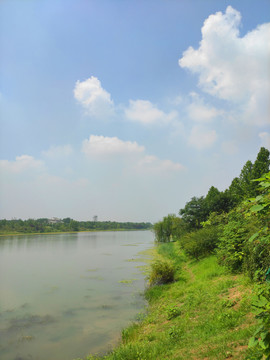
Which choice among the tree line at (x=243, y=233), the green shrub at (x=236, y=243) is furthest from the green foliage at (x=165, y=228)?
the green shrub at (x=236, y=243)

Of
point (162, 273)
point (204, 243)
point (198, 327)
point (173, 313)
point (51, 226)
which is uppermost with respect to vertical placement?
point (204, 243)

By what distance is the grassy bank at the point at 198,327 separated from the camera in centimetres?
548

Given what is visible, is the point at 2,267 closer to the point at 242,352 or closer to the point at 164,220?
the point at 242,352

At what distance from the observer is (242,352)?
15.6 ft

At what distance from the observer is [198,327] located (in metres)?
7.13

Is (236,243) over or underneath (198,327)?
over

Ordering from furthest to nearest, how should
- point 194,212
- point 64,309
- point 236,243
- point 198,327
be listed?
point 194,212, point 64,309, point 236,243, point 198,327

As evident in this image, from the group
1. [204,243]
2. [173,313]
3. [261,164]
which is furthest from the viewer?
[261,164]

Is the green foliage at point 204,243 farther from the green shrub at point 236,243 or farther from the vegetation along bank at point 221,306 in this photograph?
the green shrub at point 236,243

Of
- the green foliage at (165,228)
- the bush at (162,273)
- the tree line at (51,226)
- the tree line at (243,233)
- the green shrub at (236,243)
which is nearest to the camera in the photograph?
the tree line at (243,233)

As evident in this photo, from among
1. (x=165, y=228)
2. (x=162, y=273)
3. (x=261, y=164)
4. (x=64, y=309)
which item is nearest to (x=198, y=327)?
(x=162, y=273)

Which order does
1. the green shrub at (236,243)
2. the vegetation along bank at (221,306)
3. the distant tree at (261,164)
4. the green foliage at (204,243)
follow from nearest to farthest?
the vegetation along bank at (221,306), the green shrub at (236,243), the green foliage at (204,243), the distant tree at (261,164)

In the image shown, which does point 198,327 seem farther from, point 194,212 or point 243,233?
point 194,212

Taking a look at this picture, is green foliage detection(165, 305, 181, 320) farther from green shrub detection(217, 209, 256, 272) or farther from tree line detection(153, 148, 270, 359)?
green shrub detection(217, 209, 256, 272)
